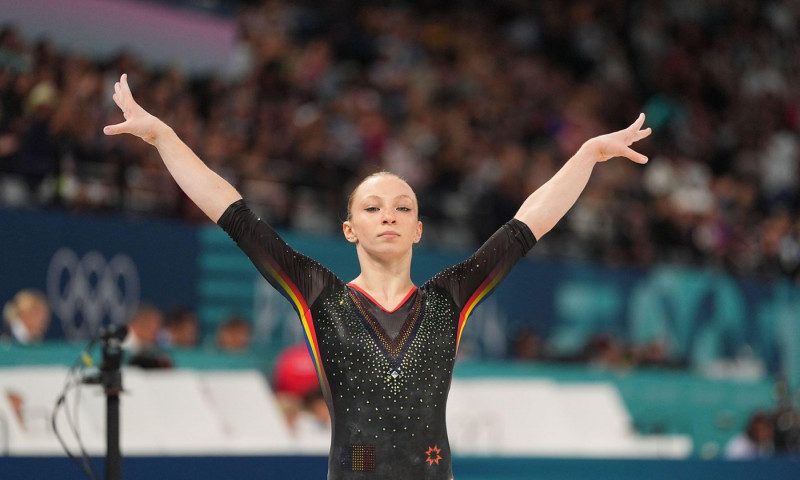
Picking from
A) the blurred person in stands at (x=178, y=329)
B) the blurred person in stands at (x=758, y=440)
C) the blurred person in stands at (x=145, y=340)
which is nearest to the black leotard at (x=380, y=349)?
the blurred person in stands at (x=145, y=340)

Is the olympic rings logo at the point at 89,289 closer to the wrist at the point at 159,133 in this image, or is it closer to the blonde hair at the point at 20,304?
the blonde hair at the point at 20,304

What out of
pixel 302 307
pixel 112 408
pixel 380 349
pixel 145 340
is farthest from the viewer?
pixel 145 340

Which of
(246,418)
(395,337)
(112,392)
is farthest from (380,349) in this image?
(246,418)

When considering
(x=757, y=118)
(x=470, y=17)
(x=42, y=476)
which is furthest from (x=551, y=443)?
(x=757, y=118)

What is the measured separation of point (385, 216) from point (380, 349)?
441mm

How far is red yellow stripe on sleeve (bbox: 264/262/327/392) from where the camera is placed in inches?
159

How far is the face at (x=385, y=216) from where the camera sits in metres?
3.99

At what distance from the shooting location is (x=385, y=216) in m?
3.99

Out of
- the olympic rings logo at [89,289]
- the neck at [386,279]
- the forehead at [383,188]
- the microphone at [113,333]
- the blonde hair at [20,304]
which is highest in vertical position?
the olympic rings logo at [89,289]

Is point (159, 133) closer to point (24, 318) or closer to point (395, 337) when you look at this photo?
point (395, 337)

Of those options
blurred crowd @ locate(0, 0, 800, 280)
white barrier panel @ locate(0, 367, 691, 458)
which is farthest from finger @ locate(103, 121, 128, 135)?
blurred crowd @ locate(0, 0, 800, 280)

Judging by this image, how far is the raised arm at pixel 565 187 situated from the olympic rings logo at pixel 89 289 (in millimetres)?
5743

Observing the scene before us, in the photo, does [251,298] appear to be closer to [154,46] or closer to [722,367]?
[154,46]

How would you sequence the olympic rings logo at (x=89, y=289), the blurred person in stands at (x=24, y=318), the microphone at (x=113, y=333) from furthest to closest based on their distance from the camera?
the olympic rings logo at (x=89, y=289) < the blurred person in stands at (x=24, y=318) < the microphone at (x=113, y=333)
